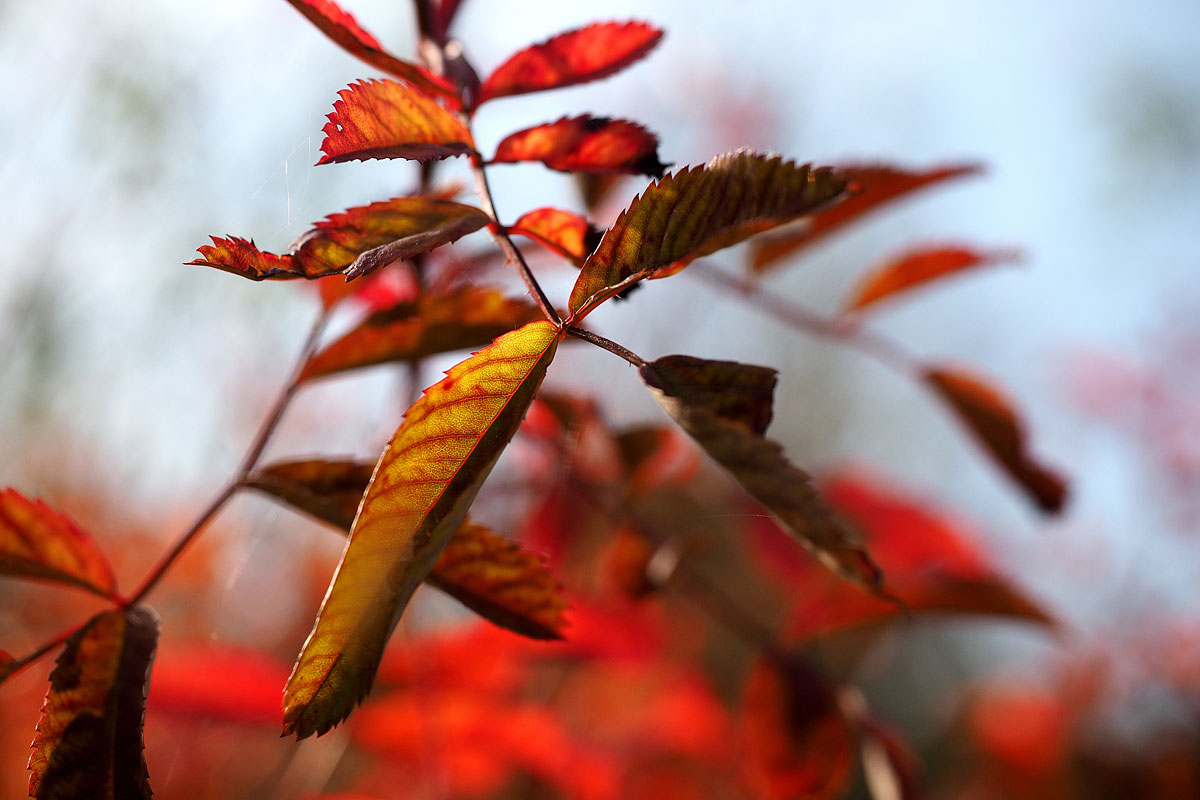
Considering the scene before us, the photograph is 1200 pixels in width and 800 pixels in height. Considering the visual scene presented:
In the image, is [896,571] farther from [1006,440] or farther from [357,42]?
[357,42]

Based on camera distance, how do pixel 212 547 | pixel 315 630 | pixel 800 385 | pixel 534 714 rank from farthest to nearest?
pixel 800 385 → pixel 212 547 → pixel 534 714 → pixel 315 630

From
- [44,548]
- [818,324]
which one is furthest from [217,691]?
[818,324]

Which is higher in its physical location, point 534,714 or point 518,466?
point 518,466

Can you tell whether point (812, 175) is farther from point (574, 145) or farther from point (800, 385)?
point (800, 385)

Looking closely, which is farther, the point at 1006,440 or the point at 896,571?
the point at 896,571

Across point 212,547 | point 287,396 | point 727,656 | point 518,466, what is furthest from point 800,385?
point 287,396

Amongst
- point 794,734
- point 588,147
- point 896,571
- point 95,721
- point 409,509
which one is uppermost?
point 588,147

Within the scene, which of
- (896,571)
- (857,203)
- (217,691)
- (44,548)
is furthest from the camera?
(896,571)
